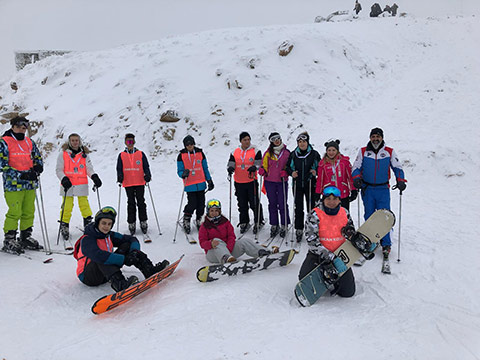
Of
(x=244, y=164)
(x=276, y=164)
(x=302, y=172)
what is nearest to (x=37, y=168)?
(x=244, y=164)

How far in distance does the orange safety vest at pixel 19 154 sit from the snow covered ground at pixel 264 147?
1763 mm

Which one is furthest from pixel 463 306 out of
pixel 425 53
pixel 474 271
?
pixel 425 53

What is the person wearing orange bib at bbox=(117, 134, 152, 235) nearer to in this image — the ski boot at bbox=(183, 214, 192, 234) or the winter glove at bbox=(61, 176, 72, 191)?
the ski boot at bbox=(183, 214, 192, 234)

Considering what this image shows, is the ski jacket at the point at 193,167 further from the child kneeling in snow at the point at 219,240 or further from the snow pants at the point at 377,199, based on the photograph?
the snow pants at the point at 377,199

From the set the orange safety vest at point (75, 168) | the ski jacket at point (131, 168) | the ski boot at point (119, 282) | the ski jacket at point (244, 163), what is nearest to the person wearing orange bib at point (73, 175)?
the orange safety vest at point (75, 168)

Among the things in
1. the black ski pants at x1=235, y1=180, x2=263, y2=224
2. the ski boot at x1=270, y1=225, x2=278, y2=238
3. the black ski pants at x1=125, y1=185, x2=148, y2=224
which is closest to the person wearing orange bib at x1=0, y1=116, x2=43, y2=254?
the black ski pants at x1=125, y1=185, x2=148, y2=224

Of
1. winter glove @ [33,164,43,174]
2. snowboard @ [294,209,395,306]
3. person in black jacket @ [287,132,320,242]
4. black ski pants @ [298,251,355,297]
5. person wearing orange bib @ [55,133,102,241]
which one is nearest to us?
snowboard @ [294,209,395,306]

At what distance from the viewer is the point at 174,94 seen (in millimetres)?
16266

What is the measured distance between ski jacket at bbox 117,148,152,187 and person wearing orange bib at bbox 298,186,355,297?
13.8ft

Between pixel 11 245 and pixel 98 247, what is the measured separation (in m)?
2.84

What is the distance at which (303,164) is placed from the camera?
6.52m

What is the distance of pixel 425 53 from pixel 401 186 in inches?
744

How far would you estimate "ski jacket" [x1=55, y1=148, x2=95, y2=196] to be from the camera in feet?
22.9

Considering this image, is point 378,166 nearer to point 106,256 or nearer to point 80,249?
point 106,256
